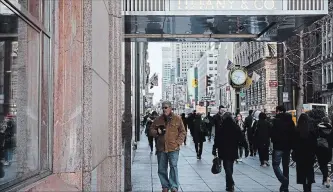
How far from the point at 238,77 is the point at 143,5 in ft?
29.4

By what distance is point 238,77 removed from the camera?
59.4 feet

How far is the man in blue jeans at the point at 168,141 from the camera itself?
9.76m

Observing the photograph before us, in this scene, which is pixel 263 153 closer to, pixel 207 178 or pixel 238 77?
pixel 238 77

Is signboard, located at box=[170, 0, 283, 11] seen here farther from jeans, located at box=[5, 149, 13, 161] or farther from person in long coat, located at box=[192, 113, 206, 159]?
person in long coat, located at box=[192, 113, 206, 159]

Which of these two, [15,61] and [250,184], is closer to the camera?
[15,61]

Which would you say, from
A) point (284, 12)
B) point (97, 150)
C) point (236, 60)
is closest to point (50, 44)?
point (97, 150)

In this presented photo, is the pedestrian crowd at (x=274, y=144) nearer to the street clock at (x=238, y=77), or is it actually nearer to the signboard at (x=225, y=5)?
the signboard at (x=225, y=5)

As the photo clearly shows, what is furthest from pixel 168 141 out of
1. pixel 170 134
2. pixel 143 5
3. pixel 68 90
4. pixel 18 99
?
pixel 18 99

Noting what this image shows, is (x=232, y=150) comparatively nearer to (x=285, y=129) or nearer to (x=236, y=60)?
(x=285, y=129)

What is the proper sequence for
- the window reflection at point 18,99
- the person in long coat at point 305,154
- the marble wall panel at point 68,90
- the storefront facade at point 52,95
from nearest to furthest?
the window reflection at point 18,99 → the storefront facade at point 52,95 → the marble wall panel at point 68,90 → the person in long coat at point 305,154

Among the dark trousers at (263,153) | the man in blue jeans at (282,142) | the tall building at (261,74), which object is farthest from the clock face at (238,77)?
the tall building at (261,74)

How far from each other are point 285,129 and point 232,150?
3.94 feet

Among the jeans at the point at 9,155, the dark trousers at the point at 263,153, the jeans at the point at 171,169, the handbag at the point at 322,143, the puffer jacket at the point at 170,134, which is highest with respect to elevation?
the jeans at the point at 9,155

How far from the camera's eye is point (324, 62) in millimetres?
62312
